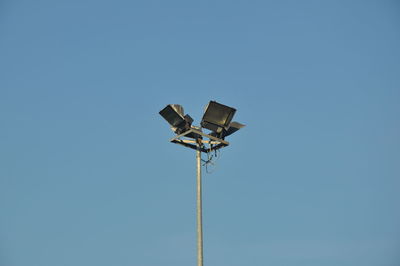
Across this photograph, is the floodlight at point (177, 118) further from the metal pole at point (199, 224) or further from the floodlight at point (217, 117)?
the metal pole at point (199, 224)

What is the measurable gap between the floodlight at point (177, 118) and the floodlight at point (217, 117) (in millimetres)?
553

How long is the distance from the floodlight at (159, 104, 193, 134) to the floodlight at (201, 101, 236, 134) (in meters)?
0.55

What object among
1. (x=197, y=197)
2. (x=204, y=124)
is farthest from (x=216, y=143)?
(x=197, y=197)

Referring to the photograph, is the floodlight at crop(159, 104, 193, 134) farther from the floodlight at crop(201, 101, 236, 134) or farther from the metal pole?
the metal pole

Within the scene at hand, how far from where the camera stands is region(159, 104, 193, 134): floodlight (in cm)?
2144

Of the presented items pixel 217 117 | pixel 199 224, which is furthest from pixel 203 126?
pixel 199 224

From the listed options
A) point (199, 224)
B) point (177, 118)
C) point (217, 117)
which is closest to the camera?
point (199, 224)

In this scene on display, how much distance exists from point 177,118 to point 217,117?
1323 mm

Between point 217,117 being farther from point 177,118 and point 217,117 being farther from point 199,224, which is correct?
point 199,224

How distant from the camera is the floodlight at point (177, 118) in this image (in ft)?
70.3

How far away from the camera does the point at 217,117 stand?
21719 millimetres

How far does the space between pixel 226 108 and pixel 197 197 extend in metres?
3.18

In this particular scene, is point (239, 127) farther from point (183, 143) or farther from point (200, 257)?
point (200, 257)

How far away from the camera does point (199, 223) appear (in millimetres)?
20250
